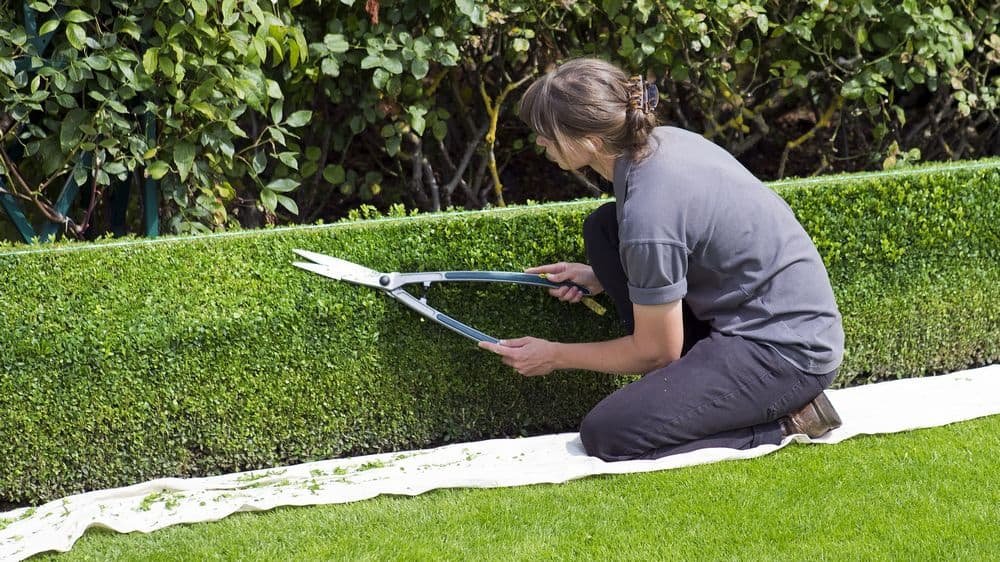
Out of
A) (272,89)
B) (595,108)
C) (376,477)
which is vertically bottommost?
(376,477)

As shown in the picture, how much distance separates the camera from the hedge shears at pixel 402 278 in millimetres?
3408

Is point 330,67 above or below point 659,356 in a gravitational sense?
above

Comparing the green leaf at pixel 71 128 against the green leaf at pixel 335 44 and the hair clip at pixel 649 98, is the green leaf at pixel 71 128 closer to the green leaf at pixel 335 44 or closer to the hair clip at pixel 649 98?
the green leaf at pixel 335 44

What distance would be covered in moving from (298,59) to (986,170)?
2648 millimetres

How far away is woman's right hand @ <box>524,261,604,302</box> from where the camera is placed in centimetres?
348

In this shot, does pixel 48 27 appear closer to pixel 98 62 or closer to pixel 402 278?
pixel 98 62

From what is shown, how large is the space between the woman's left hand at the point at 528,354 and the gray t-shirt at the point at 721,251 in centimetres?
43

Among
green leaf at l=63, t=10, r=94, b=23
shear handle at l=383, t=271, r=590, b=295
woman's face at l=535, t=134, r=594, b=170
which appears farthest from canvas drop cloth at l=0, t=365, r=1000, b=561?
green leaf at l=63, t=10, r=94, b=23

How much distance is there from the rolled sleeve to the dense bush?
1732 mm

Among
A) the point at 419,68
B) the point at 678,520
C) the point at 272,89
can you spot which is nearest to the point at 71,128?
the point at 272,89

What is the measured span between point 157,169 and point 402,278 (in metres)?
1.18

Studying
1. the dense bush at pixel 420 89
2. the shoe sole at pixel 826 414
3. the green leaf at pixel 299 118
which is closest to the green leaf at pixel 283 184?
the dense bush at pixel 420 89

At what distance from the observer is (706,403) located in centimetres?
310

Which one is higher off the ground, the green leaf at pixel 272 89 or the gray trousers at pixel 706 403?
the green leaf at pixel 272 89
